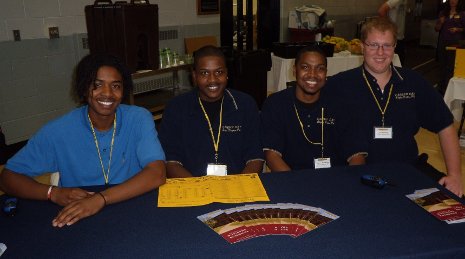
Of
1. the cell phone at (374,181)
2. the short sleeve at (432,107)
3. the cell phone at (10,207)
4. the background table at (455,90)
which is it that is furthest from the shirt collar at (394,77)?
the background table at (455,90)

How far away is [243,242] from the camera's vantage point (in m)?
1.22

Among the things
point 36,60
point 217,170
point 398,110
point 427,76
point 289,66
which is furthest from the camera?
point 427,76

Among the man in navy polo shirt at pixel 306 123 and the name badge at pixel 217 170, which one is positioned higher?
the man in navy polo shirt at pixel 306 123

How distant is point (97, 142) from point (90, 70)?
31 cm

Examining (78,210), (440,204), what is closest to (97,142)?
(78,210)

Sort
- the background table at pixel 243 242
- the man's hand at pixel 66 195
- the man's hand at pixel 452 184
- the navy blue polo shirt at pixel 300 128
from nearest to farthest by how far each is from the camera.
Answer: the background table at pixel 243 242, the man's hand at pixel 66 195, the man's hand at pixel 452 184, the navy blue polo shirt at pixel 300 128

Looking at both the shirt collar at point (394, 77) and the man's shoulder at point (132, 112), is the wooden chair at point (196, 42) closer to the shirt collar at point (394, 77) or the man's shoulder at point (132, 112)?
the shirt collar at point (394, 77)

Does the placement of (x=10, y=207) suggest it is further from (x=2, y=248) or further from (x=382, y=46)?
(x=382, y=46)

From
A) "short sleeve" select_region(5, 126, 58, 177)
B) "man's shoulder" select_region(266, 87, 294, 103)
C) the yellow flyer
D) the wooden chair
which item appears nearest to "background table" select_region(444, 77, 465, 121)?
"man's shoulder" select_region(266, 87, 294, 103)

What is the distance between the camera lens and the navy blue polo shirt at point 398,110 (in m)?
2.22

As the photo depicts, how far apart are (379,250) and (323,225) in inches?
7.4

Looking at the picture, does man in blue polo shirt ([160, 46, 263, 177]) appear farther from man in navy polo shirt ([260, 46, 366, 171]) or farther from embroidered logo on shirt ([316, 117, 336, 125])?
embroidered logo on shirt ([316, 117, 336, 125])

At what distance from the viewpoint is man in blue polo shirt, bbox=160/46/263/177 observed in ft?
7.23

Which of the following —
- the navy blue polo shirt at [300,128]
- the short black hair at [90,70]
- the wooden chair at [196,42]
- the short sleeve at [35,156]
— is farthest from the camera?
the wooden chair at [196,42]
